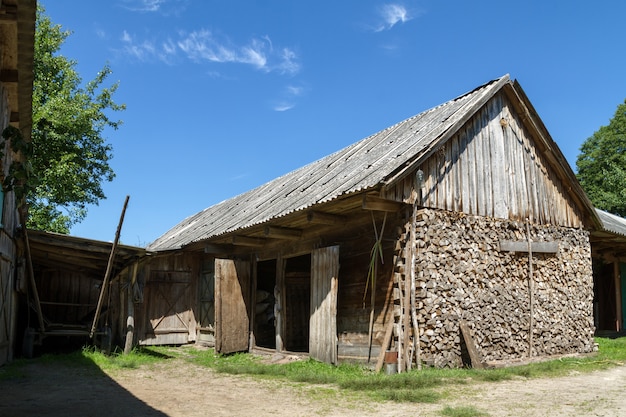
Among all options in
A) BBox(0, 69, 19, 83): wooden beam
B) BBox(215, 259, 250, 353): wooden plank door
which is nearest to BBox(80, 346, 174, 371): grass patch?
BBox(215, 259, 250, 353): wooden plank door

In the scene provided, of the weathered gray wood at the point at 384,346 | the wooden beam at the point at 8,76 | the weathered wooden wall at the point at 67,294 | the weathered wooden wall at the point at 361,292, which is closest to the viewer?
the wooden beam at the point at 8,76

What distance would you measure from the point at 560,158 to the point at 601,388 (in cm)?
562

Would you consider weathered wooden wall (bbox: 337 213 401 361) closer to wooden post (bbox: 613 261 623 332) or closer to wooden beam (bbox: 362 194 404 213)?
wooden beam (bbox: 362 194 404 213)

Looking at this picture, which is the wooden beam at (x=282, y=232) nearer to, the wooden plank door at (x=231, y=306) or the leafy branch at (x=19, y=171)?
the wooden plank door at (x=231, y=306)

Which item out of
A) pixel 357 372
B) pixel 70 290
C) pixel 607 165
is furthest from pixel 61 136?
pixel 607 165

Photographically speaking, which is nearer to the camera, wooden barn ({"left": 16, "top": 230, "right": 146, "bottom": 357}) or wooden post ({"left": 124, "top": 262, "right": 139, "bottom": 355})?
wooden barn ({"left": 16, "top": 230, "right": 146, "bottom": 357})

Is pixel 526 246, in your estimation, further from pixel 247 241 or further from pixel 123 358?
pixel 123 358

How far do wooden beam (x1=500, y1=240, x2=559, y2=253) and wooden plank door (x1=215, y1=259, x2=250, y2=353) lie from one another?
6.17 m

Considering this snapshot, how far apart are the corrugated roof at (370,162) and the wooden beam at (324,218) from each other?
0.80ft

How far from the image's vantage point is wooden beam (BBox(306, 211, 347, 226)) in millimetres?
10203

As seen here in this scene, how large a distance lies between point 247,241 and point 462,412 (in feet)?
25.8

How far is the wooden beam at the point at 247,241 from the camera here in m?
13.0

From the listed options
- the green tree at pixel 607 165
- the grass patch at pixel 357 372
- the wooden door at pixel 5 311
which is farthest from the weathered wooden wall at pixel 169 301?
the green tree at pixel 607 165

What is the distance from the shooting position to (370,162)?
11188 mm
